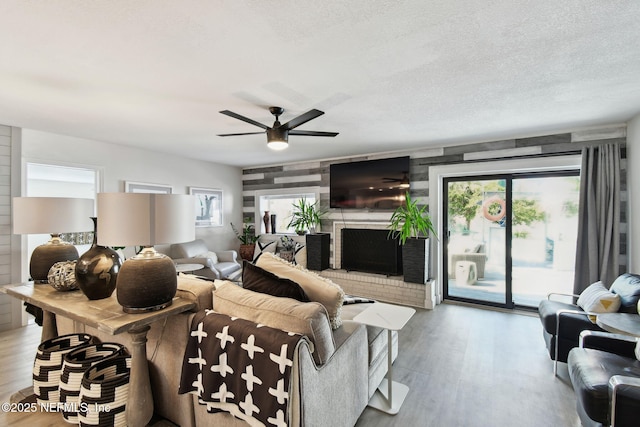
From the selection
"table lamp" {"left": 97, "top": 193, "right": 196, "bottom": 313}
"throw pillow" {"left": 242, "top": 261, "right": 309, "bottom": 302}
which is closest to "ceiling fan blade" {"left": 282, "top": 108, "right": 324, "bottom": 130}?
"table lamp" {"left": 97, "top": 193, "right": 196, "bottom": 313}

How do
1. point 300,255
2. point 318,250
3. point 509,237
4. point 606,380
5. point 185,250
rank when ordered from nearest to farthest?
point 606,380 < point 509,237 < point 185,250 < point 318,250 < point 300,255

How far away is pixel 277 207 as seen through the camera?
636cm

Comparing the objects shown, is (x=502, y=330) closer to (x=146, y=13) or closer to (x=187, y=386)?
(x=187, y=386)

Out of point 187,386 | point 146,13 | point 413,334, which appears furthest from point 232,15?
point 413,334

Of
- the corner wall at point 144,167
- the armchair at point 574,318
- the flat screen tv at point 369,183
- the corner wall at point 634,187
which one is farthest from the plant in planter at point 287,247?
the corner wall at point 634,187

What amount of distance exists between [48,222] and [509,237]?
5306 mm

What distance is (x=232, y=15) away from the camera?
1509mm

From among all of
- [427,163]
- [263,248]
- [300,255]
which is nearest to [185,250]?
[263,248]

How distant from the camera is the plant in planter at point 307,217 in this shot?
17.9 feet

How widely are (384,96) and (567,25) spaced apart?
1260mm

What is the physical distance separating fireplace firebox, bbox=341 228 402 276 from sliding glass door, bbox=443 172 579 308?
2.75ft

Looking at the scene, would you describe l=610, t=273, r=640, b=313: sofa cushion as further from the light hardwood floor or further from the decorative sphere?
the decorative sphere

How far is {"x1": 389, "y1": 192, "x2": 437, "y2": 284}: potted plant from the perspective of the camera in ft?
14.0

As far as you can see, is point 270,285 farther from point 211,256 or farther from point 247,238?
point 247,238
